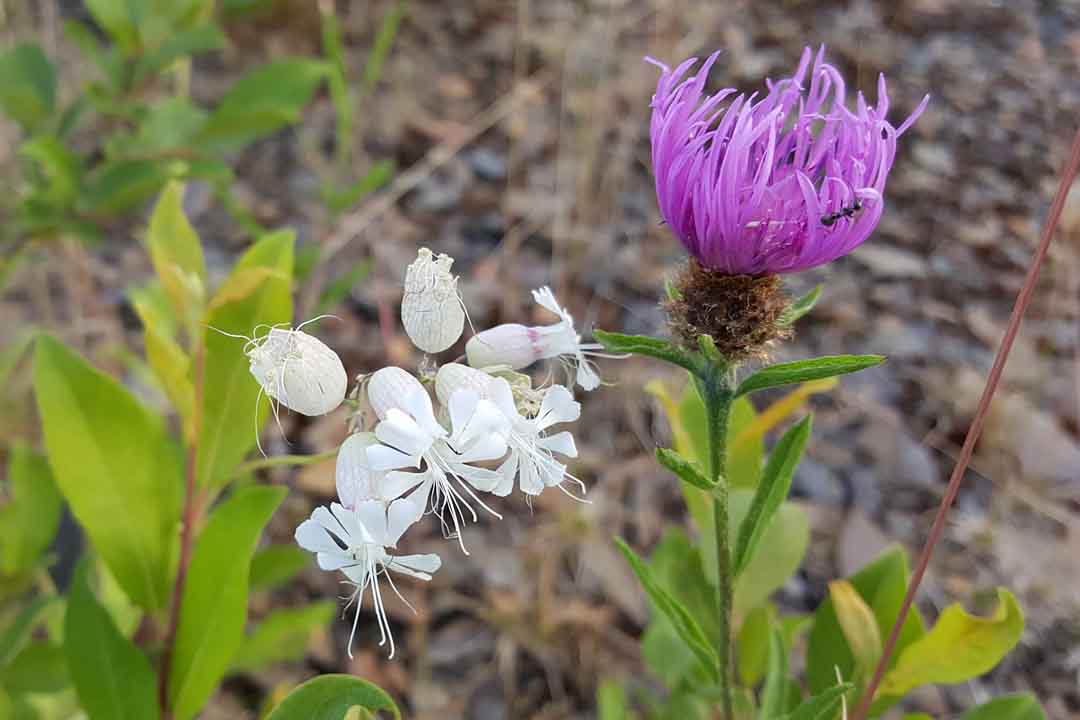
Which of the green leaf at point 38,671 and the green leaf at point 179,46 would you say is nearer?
the green leaf at point 38,671

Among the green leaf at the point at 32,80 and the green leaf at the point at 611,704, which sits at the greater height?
the green leaf at the point at 32,80

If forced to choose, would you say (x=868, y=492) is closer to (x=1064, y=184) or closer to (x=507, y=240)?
(x=507, y=240)

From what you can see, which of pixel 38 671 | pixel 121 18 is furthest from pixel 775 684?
pixel 121 18

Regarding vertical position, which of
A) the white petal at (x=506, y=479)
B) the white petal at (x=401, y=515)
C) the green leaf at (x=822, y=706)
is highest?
the white petal at (x=506, y=479)

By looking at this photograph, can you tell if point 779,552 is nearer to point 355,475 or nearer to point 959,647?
point 959,647

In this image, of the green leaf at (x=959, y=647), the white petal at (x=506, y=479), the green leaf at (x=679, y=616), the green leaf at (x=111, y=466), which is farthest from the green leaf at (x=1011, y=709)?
the green leaf at (x=111, y=466)

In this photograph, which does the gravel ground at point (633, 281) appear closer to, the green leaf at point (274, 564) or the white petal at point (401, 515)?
the green leaf at point (274, 564)

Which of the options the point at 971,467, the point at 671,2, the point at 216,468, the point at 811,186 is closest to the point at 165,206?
the point at 216,468
